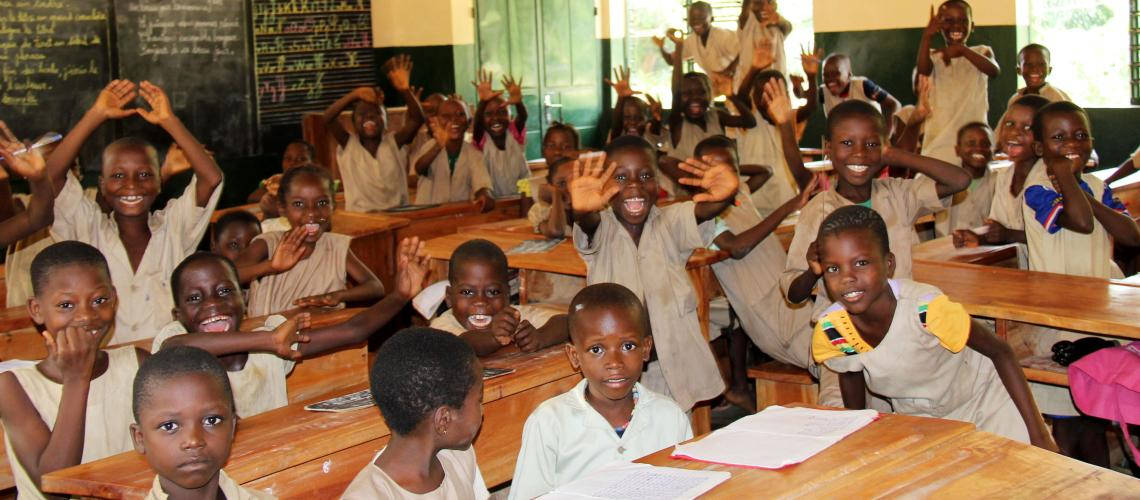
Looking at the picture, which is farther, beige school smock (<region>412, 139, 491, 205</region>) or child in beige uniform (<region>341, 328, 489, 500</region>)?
beige school smock (<region>412, 139, 491, 205</region>)

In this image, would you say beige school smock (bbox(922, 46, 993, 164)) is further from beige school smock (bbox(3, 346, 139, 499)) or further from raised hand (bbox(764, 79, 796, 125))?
beige school smock (bbox(3, 346, 139, 499))

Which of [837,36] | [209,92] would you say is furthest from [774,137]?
[209,92]

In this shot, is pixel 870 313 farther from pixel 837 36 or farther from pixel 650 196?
pixel 837 36

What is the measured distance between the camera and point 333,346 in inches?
136

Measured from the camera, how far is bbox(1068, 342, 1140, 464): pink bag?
11.0 feet

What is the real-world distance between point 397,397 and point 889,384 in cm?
135

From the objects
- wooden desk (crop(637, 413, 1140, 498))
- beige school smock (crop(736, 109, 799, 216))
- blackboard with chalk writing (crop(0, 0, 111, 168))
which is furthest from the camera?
blackboard with chalk writing (crop(0, 0, 111, 168))

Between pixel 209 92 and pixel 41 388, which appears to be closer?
pixel 41 388

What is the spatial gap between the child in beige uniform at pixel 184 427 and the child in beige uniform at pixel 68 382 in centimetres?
49

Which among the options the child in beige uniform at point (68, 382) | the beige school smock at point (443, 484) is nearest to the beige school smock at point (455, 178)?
the child in beige uniform at point (68, 382)

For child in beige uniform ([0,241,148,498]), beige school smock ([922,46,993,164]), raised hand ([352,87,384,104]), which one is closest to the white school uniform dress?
raised hand ([352,87,384,104])

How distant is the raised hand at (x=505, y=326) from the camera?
346cm

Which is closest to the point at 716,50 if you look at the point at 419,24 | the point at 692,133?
the point at 419,24

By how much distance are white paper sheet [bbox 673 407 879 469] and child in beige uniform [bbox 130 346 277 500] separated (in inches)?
34.4
